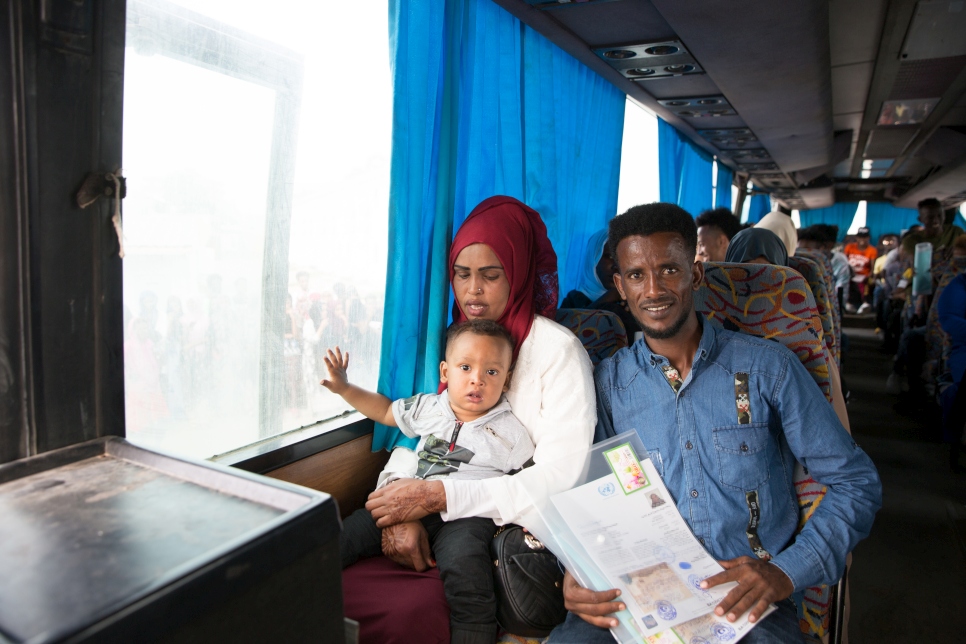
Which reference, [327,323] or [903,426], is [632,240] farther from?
[903,426]

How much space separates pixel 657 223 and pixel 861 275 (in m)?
14.0

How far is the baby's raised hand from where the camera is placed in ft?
6.06

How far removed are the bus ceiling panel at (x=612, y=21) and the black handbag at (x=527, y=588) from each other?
6.79 ft

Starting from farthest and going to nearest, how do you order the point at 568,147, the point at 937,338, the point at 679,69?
the point at 937,338 → the point at 679,69 → the point at 568,147

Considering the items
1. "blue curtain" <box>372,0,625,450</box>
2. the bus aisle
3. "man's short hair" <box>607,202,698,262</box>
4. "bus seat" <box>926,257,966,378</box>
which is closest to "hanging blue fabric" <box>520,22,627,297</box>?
"blue curtain" <box>372,0,625,450</box>

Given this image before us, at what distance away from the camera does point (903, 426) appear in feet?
17.0

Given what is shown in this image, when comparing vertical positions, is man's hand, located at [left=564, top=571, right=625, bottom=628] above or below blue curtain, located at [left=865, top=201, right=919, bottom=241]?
below

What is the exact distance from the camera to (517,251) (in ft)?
6.63

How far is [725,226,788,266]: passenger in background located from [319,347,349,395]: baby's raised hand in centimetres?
274

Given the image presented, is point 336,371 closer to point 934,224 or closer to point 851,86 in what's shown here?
point 851,86

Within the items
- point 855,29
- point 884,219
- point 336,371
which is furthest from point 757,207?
point 336,371

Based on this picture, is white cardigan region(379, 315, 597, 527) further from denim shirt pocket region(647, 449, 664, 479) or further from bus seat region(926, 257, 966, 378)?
bus seat region(926, 257, 966, 378)

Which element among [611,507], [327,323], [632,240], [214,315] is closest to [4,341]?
[214,315]

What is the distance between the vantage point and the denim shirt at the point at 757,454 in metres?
1.54
